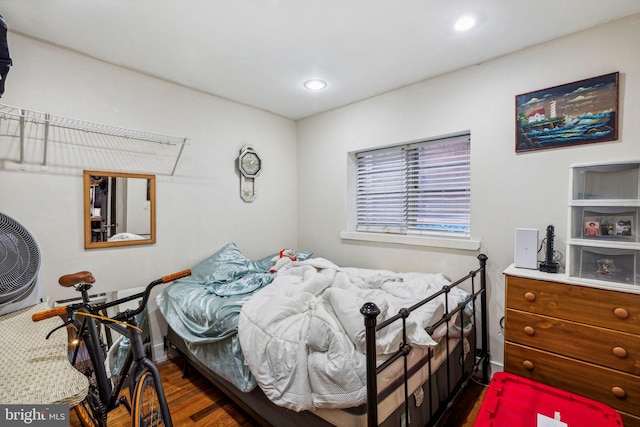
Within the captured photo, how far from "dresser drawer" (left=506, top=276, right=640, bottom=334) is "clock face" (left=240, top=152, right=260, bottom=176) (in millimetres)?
2431

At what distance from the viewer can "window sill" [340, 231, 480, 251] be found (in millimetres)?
2250

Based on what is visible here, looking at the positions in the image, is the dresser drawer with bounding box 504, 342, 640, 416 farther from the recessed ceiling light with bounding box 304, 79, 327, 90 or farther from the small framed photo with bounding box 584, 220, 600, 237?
the recessed ceiling light with bounding box 304, 79, 327, 90

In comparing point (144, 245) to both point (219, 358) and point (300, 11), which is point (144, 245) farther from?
point (300, 11)

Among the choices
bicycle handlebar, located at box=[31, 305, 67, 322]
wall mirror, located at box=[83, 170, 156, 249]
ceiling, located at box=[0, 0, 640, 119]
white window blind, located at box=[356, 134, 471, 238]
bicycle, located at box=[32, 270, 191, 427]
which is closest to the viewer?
bicycle handlebar, located at box=[31, 305, 67, 322]

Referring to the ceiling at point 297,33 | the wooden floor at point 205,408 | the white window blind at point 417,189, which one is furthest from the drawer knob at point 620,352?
the ceiling at point 297,33

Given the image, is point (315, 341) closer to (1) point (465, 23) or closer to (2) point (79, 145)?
(1) point (465, 23)

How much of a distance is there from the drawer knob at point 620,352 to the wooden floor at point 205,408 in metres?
Result: 0.82

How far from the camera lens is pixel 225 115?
2.90 m

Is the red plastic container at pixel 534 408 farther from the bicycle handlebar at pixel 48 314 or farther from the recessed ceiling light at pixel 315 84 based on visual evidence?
the recessed ceiling light at pixel 315 84

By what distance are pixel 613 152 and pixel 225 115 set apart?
2.99 metres

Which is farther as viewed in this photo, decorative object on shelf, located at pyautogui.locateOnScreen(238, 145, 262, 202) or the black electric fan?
decorative object on shelf, located at pyautogui.locateOnScreen(238, 145, 262, 202)

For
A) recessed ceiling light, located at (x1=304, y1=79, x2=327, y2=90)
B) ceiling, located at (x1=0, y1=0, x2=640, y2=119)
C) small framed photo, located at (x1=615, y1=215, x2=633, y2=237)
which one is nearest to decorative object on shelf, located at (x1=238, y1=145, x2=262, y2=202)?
ceiling, located at (x1=0, y1=0, x2=640, y2=119)

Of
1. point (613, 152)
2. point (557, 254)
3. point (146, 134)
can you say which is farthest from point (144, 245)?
point (613, 152)

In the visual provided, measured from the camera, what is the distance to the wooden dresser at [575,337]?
4.75 feet
